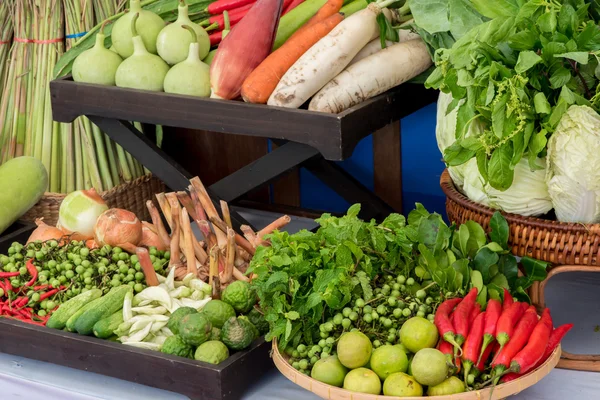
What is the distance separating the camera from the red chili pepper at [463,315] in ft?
4.71

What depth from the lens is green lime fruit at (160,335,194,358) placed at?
5.33 ft

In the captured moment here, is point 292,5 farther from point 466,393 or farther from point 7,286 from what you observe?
point 466,393

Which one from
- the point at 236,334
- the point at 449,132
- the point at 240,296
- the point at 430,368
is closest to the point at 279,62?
the point at 449,132

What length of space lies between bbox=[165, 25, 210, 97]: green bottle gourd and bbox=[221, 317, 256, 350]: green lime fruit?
669 millimetres

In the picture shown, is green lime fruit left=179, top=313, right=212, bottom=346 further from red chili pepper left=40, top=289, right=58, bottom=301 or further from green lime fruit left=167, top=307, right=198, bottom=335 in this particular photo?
red chili pepper left=40, top=289, right=58, bottom=301

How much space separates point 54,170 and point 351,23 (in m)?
1.11

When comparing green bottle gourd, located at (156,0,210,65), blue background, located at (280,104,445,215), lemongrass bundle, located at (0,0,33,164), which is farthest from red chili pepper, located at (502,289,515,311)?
lemongrass bundle, located at (0,0,33,164)

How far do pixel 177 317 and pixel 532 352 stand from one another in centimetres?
69

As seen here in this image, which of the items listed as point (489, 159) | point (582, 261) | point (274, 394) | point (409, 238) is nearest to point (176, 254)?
point (274, 394)

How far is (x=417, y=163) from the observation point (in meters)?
2.46

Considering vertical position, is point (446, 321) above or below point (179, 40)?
below

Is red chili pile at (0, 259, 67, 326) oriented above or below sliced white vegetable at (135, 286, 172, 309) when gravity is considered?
below

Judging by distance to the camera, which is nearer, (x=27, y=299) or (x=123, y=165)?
(x=27, y=299)

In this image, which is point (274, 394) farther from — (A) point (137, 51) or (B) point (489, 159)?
(A) point (137, 51)
